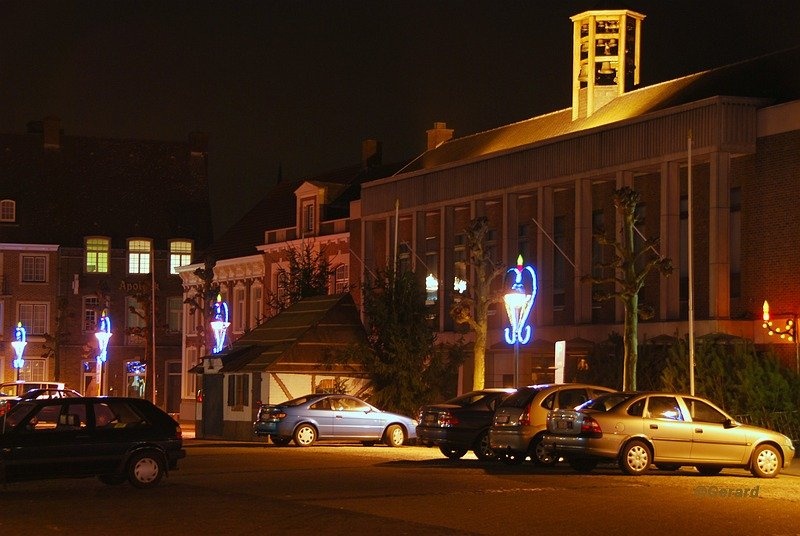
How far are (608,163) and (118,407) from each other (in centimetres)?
2575

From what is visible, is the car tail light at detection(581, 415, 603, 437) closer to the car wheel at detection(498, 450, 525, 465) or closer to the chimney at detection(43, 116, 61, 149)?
the car wheel at detection(498, 450, 525, 465)

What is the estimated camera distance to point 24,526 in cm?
1739

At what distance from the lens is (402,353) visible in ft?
149

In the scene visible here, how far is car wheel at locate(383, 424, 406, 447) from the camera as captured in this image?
37812 mm

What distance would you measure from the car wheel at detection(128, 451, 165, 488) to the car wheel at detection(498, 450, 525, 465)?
25.4 ft

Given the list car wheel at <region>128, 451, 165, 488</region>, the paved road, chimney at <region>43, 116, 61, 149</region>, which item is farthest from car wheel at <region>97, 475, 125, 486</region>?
chimney at <region>43, 116, 61, 149</region>

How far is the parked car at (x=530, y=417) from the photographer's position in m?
27.6

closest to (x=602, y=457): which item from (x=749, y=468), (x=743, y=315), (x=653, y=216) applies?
(x=749, y=468)

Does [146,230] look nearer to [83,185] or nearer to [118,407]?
[83,185]

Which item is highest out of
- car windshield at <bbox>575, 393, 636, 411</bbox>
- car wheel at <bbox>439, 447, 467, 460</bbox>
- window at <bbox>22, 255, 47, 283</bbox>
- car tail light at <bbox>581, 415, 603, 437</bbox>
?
window at <bbox>22, 255, 47, 283</bbox>

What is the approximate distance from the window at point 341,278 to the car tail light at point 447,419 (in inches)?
1333

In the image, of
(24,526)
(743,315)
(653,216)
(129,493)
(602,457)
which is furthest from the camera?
(653,216)

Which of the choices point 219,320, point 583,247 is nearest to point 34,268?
point 219,320

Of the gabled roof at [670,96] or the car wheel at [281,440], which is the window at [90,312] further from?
the car wheel at [281,440]
